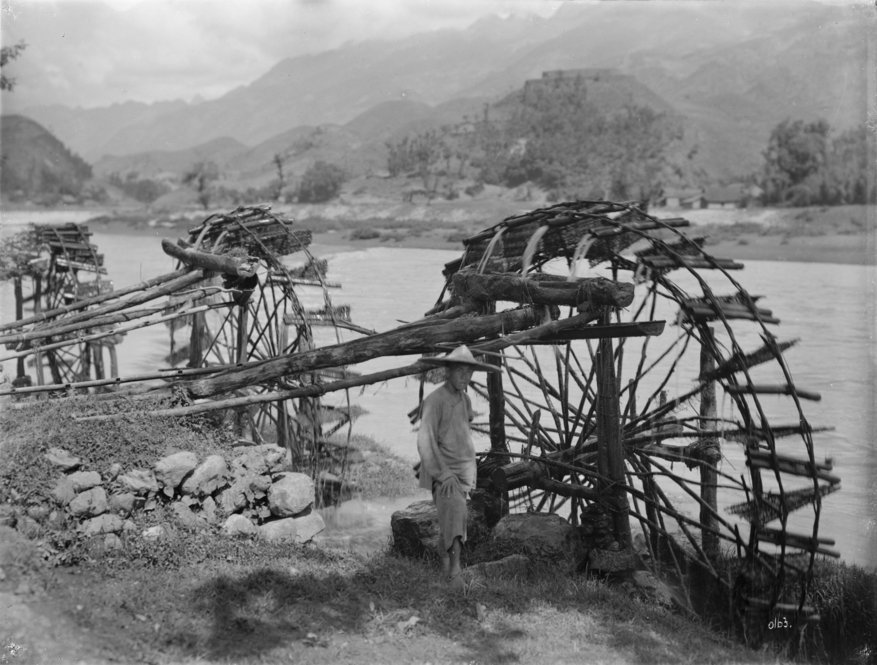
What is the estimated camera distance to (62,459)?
22.3ft

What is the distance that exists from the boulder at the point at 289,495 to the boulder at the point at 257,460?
0.15 meters

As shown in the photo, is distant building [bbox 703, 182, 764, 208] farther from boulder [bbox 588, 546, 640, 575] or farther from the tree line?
boulder [bbox 588, 546, 640, 575]

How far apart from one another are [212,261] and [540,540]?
16.4ft

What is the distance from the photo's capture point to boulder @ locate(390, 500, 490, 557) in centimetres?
793

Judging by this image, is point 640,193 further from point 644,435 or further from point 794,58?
point 794,58

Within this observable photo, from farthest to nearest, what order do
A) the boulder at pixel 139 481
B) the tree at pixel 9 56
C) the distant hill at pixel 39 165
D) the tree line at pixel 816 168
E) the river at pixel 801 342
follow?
the distant hill at pixel 39 165, the tree line at pixel 816 168, the tree at pixel 9 56, the river at pixel 801 342, the boulder at pixel 139 481

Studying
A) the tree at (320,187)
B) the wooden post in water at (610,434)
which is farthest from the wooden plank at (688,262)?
the tree at (320,187)

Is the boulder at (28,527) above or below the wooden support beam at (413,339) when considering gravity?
below

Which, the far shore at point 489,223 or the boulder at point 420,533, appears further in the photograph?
the far shore at point 489,223

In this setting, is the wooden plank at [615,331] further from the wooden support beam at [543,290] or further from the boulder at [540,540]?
the boulder at [540,540]

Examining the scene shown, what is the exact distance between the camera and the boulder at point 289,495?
7566 millimetres

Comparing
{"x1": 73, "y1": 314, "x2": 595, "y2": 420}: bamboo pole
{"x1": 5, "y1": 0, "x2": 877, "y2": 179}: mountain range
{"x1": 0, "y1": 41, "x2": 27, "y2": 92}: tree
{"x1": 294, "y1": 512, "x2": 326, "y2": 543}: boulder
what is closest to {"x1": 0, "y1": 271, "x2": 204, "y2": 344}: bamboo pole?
{"x1": 73, "y1": 314, "x2": 595, "y2": 420}: bamboo pole

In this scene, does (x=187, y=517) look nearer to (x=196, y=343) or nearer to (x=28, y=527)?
(x=28, y=527)

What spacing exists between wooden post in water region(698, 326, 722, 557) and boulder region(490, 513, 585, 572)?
4.88ft
